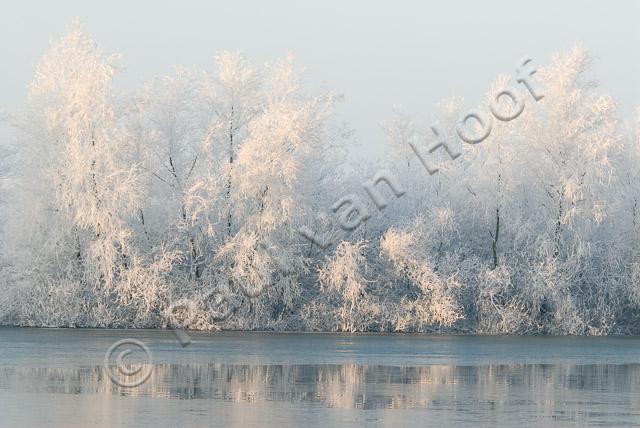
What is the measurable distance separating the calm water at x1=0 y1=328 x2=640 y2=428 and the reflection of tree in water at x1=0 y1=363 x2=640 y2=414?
22mm

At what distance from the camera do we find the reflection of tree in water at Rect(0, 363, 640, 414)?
806 inches

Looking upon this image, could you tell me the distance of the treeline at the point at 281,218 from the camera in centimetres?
4459

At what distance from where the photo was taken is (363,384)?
2323 cm

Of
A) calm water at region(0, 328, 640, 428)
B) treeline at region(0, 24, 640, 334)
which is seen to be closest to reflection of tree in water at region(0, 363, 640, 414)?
calm water at region(0, 328, 640, 428)

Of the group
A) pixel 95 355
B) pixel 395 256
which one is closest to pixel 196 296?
pixel 395 256

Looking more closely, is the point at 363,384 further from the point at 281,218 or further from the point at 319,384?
the point at 281,218

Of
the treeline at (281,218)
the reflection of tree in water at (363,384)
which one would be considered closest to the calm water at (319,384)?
the reflection of tree in water at (363,384)

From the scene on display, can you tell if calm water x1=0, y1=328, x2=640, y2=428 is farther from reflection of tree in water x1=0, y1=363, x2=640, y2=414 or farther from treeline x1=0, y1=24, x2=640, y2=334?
treeline x1=0, y1=24, x2=640, y2=334

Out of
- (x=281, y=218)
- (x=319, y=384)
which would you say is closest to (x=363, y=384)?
(x=319, y=384)

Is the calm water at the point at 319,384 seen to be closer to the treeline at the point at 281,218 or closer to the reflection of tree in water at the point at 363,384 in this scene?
A: the reflection of tree in water at the point at 363,384

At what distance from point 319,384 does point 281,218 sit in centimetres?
2238

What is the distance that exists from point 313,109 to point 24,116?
1105cm

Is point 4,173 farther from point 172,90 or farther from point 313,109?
point 313,109

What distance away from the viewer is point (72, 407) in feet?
60.7
